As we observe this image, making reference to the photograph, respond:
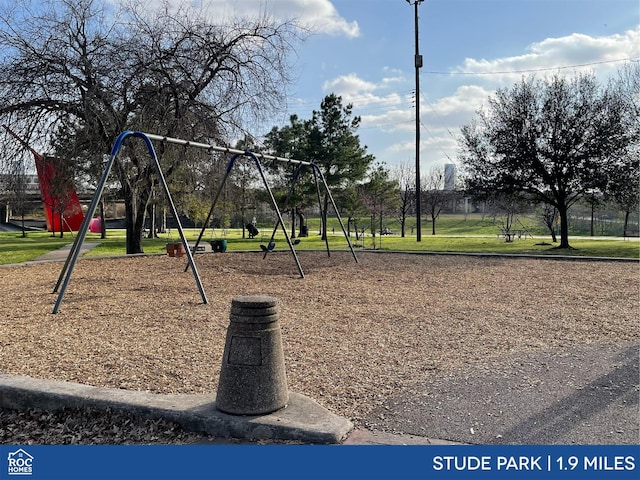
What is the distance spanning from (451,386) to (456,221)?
59.8 m

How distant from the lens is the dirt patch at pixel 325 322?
4.32m

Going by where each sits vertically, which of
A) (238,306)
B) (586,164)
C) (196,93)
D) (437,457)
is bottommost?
(437,457)

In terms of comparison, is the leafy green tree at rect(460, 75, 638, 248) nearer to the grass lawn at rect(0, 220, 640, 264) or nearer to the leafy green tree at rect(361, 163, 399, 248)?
the grass lawn at rect(0, 220, 640, 264)

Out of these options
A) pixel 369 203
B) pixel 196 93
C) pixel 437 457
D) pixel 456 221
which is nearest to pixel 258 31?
pixel 196 93

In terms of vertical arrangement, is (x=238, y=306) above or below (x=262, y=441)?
above

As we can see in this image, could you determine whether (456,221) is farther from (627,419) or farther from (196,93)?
(627,419)

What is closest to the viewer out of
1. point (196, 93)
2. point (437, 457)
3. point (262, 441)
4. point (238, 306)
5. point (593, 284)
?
point (437, 457)

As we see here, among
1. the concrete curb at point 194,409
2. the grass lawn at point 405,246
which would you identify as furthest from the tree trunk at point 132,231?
the concrete curb at point 194,409

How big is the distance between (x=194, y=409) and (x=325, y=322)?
10.9ft

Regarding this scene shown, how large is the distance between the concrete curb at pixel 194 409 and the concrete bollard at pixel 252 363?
63 millimetres

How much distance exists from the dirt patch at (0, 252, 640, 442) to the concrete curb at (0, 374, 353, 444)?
310 millimetres

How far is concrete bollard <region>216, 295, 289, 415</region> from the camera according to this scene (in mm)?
3205

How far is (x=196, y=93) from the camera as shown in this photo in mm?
14547

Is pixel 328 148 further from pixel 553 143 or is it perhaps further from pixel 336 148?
pixel 553 143
